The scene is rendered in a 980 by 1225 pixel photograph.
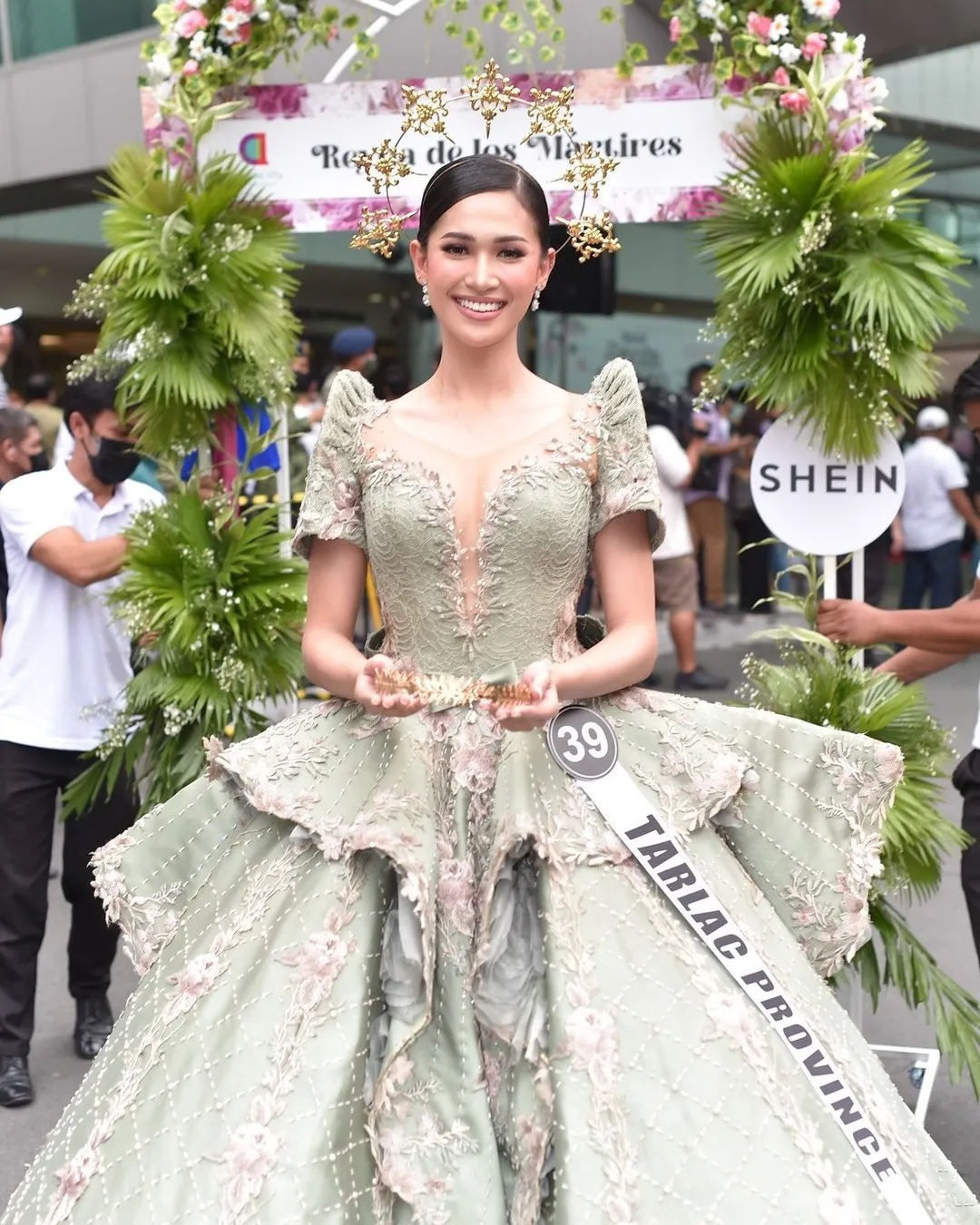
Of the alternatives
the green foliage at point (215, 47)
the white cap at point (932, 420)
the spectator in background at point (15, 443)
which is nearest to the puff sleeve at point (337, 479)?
the green foliage at point (215, 47)

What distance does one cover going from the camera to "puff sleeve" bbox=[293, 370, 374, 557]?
9.07 ft

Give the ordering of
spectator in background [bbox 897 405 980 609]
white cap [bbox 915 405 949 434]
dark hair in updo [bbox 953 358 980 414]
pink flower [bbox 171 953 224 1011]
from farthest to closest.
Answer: white cap [bbox 915 405 949 434], spectator in background [bbox 897 405 980 609], dark hair in updo [bbox 953 358 980 414], pink flower [bbox 171 953 224 1011]

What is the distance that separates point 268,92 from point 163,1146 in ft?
9.33

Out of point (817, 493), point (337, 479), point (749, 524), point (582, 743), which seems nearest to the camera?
point (582, 743)

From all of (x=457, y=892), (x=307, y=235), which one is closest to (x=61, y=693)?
(x=457, y=892)

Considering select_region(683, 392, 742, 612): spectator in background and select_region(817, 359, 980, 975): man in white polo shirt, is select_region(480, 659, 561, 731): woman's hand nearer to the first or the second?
select_region(817, 359, 980, 975): man in white polo shirt

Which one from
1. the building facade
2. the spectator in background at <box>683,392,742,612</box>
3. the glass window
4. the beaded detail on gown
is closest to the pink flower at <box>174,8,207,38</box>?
the beaded detail on gown

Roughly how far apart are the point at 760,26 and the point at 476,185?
4.72 feet

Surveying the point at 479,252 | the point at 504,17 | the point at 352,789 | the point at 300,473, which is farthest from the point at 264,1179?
the point at 300,473

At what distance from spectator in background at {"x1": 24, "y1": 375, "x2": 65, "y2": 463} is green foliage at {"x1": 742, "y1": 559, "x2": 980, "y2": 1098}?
225 inches

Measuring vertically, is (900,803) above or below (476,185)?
below

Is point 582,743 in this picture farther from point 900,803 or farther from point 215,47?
point 215,47

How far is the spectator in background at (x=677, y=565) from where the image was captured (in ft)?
28.2

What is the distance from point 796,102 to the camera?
3656 mm
